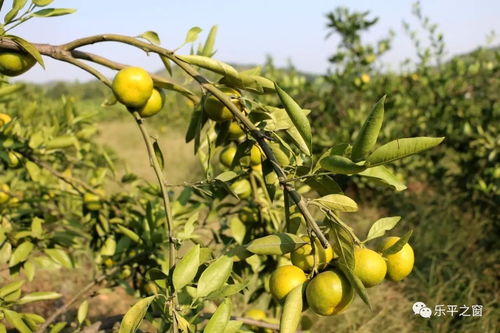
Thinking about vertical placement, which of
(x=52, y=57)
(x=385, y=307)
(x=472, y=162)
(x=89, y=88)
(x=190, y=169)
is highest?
(x=52, y=57)

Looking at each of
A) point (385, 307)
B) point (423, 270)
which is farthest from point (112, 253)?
point (423, 270)

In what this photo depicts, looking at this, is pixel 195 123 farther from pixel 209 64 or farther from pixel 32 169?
pixel 32 169

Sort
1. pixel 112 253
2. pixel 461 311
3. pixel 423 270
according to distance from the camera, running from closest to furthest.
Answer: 1. pixel 112 253
2. pixel 461 311
3. pixel 423 270

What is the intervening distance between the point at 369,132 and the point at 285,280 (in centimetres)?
28

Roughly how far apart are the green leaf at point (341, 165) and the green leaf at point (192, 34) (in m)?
0.43

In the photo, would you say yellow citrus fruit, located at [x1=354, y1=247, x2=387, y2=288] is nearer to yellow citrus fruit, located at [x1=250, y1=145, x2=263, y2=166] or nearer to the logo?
yellow citrus fruit, located at [x1=250, y1=145, x2=263, y2=166]

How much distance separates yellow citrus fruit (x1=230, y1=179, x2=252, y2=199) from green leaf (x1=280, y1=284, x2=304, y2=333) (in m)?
0.68

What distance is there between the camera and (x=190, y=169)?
7555 millimetres

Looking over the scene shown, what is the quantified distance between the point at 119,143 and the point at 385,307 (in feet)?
32.3

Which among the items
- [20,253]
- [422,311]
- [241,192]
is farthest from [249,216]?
[422,311]

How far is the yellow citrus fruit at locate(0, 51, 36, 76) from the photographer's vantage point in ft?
2.62

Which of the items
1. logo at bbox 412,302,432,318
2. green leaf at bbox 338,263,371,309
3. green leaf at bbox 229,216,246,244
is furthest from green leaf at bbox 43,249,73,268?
logo at bbox 412,302,432,318

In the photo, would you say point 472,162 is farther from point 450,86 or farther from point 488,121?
point 450,86

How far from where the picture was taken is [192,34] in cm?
87
